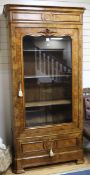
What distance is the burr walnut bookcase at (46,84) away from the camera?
8.85 ft

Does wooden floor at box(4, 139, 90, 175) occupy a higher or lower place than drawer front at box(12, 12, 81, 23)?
lower

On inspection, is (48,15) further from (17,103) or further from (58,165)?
(58,165)

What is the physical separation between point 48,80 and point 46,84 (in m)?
0.06

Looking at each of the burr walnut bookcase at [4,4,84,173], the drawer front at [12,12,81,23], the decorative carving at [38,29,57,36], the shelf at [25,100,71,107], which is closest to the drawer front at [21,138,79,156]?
the burr walnut bookcase at [4,4,84,173]

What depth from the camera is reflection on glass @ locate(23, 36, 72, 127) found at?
2834mm

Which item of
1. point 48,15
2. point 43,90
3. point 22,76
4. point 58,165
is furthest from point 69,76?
point 58,165

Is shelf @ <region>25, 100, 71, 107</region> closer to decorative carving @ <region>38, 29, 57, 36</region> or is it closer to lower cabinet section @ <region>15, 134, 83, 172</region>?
lower cabinet section @ <region>15, 134, 83, 172</region>

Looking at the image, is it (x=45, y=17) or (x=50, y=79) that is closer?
(x=45, y=17)

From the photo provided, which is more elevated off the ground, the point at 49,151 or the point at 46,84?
the point at 46,84

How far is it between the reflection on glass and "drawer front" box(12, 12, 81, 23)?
211mm

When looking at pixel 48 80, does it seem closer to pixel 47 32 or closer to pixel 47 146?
pixel 47 32

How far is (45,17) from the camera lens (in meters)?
2.72

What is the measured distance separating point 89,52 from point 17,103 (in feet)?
4.42

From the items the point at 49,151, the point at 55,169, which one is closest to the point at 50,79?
the point at 49,151
